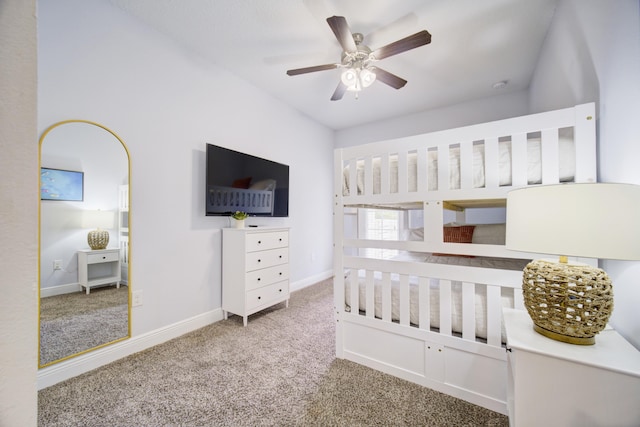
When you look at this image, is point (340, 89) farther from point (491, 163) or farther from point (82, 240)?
point (82, 240)

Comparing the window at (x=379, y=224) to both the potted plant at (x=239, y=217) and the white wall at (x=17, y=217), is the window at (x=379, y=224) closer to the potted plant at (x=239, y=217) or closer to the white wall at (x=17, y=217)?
the potted plant at (x=239, y=217)

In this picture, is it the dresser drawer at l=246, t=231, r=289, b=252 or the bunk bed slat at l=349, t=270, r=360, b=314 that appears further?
the dresser drawer at l=246, t=231, r=289, b=252

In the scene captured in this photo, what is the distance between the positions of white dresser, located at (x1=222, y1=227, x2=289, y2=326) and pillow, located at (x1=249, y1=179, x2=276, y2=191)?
541mm

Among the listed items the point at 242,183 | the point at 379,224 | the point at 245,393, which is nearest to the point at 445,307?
the point at 245,393

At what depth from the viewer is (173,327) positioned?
2.08 metres

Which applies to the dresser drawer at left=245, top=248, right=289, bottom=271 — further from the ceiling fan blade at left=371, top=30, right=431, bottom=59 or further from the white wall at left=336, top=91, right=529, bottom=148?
the white wall at left=336, top=91, right=529, bottom=148

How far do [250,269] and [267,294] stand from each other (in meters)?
0.37

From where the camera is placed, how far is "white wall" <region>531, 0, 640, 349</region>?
3.05 ft

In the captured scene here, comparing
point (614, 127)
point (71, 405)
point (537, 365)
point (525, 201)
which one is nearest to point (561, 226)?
point (525, 201)

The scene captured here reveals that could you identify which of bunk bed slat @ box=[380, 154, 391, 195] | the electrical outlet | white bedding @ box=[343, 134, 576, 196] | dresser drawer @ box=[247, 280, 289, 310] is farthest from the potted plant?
bunk bed slat @ box=[380, 154, 391, 195]

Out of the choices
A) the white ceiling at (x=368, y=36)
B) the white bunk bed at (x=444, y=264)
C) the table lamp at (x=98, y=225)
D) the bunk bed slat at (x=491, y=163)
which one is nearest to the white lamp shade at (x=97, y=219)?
the table lamp at (x=98, y=225)

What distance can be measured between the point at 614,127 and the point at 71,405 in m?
2.94

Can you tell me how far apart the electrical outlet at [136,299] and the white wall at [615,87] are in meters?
2.60

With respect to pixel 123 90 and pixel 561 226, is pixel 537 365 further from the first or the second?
pixel 123 90
